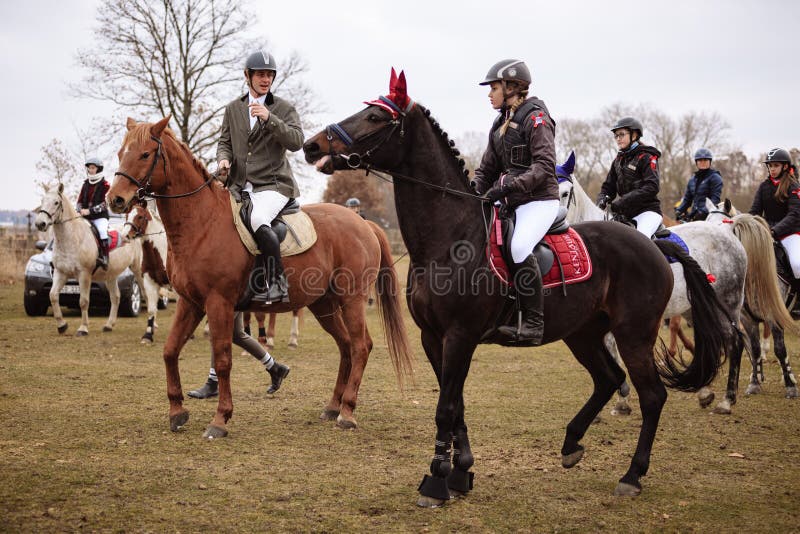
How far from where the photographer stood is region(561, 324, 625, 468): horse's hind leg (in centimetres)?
557

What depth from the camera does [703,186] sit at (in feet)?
35.9

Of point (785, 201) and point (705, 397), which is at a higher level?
point (785, 201)

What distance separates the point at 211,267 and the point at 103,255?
851cm

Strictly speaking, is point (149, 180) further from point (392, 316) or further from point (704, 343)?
point (704, 343)

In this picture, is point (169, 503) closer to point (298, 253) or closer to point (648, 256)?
point (298, 253)

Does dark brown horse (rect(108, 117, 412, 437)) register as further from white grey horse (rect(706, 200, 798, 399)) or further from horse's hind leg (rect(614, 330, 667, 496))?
white grey horse (rect(706, 200, 798, 399))

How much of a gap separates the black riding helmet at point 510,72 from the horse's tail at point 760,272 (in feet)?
15.7

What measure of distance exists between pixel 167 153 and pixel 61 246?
27.2ft

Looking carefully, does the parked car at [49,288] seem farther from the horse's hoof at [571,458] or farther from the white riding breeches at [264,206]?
the horse's hoof at [571,458]

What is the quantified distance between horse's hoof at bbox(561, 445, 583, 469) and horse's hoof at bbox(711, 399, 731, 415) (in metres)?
3.01

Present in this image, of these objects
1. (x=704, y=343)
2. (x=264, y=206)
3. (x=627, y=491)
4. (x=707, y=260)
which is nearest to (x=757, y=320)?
(x=707, y=260)

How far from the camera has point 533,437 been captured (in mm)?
6656

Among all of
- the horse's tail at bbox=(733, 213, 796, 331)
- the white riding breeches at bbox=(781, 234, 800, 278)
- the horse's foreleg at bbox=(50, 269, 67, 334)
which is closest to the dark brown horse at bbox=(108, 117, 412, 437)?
the horse's tail at bbox=(733, 213, 796, 331)

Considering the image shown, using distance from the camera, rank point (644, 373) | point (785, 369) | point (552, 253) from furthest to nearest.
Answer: point (785, 369), point (644, 373), point (552, 253)
